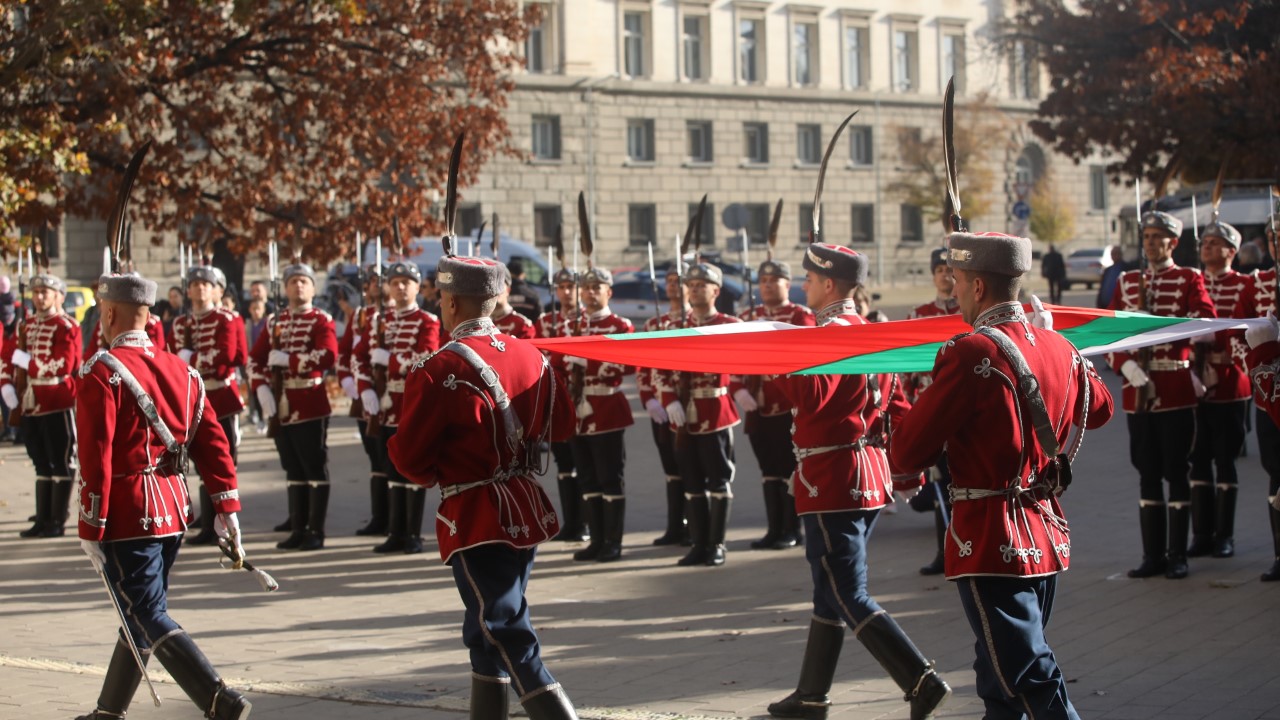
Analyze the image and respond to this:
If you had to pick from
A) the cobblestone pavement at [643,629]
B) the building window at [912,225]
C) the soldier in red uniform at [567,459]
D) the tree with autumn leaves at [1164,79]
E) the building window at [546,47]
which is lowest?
the cobblestone pavement at [643,629]

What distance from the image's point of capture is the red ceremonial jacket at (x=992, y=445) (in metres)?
5.42

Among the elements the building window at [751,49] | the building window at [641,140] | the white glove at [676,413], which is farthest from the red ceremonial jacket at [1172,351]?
the building window at [751,49]

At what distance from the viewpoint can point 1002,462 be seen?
548cm

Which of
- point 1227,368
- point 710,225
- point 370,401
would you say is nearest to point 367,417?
point 370,401

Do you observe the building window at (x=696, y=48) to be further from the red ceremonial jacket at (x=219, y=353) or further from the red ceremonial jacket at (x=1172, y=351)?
the red ceremonial jacket at (x=1172, y=351)

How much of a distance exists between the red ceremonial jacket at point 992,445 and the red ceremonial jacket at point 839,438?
1448 mm

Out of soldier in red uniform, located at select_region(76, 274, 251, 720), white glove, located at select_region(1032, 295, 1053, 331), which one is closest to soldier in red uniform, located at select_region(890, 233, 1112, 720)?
white glove, located at select_region(1032, 295, 1053, 331)

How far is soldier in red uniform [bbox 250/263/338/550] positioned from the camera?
1250 cm

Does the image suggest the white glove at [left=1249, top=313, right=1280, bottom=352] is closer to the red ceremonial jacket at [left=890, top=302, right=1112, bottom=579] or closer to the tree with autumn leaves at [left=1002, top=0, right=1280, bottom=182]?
the red ceremonial jacket at [left=890, top=302, right=1112, bottom=579]

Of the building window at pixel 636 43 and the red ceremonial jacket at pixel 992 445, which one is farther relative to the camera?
the building window at pixel 636 43

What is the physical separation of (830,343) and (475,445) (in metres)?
1.92

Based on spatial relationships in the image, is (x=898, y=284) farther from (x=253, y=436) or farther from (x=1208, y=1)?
(x=253, y=436)

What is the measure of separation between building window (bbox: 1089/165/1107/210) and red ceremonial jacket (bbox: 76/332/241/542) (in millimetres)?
62746

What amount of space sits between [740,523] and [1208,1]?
61.1 feet
